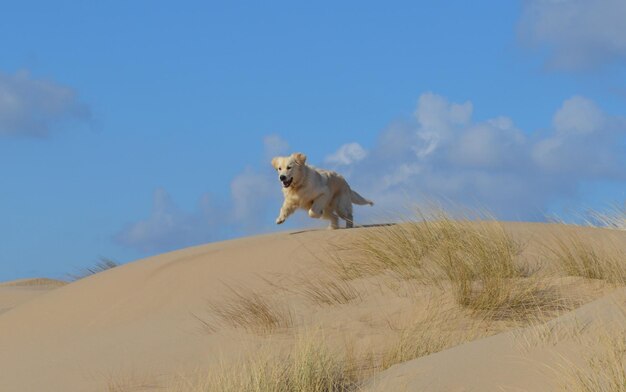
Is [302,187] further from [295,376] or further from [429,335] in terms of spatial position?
[295,376]

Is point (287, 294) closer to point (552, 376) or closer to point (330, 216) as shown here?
point (552, 376)

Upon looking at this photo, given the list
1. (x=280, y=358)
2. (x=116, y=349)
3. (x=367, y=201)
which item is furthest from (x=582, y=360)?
(x=367, y=201)

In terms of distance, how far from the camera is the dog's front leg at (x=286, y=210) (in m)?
11.5

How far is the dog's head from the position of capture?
1142 cm

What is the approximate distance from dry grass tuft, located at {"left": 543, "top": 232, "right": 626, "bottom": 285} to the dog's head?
13.5 feet

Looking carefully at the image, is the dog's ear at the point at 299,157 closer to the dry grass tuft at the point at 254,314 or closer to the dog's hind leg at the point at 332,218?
the dog's hind leg at the point at 332,218

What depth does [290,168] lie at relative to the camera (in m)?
11.5

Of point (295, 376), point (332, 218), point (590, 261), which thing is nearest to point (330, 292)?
point (590, 261)

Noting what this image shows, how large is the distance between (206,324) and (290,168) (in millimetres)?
4857

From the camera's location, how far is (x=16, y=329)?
28.8ft

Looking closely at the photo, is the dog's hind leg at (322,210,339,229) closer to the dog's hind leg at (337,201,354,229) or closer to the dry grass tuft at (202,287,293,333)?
the dog's hind leg at (337,201,354,229)

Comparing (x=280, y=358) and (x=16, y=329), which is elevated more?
(x=16, y=329)

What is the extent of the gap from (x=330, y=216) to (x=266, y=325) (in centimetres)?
590

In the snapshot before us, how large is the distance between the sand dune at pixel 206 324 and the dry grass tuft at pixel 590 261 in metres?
0.26
